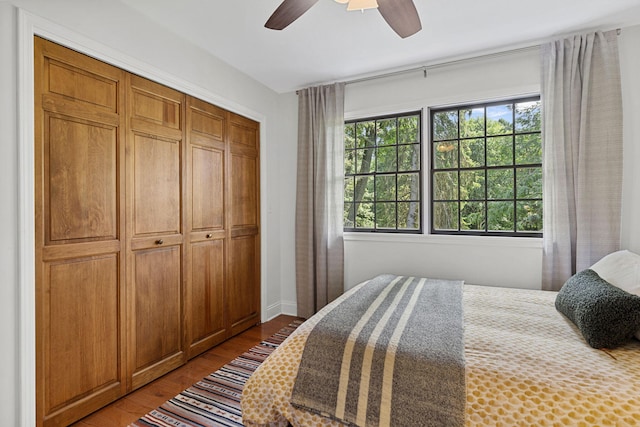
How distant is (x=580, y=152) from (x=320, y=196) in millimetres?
2196

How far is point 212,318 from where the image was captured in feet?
9.46

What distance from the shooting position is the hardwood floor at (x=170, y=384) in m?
1.93

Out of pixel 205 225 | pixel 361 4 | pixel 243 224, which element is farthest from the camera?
pixel 243 224

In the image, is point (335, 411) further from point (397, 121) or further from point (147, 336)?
point (397, 121)

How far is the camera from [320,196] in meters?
3.40

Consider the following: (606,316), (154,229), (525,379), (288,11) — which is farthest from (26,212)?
(606,316)

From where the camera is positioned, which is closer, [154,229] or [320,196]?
[154,229]

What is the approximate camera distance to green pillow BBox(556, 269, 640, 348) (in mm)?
1406

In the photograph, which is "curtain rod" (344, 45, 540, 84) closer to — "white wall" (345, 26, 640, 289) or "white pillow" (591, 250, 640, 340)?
"white wall" (345, 26, 640, 289)

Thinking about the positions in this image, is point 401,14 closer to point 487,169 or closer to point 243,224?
point 487,169

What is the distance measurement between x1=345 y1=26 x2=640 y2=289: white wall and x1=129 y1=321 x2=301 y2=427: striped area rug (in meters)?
1.48
